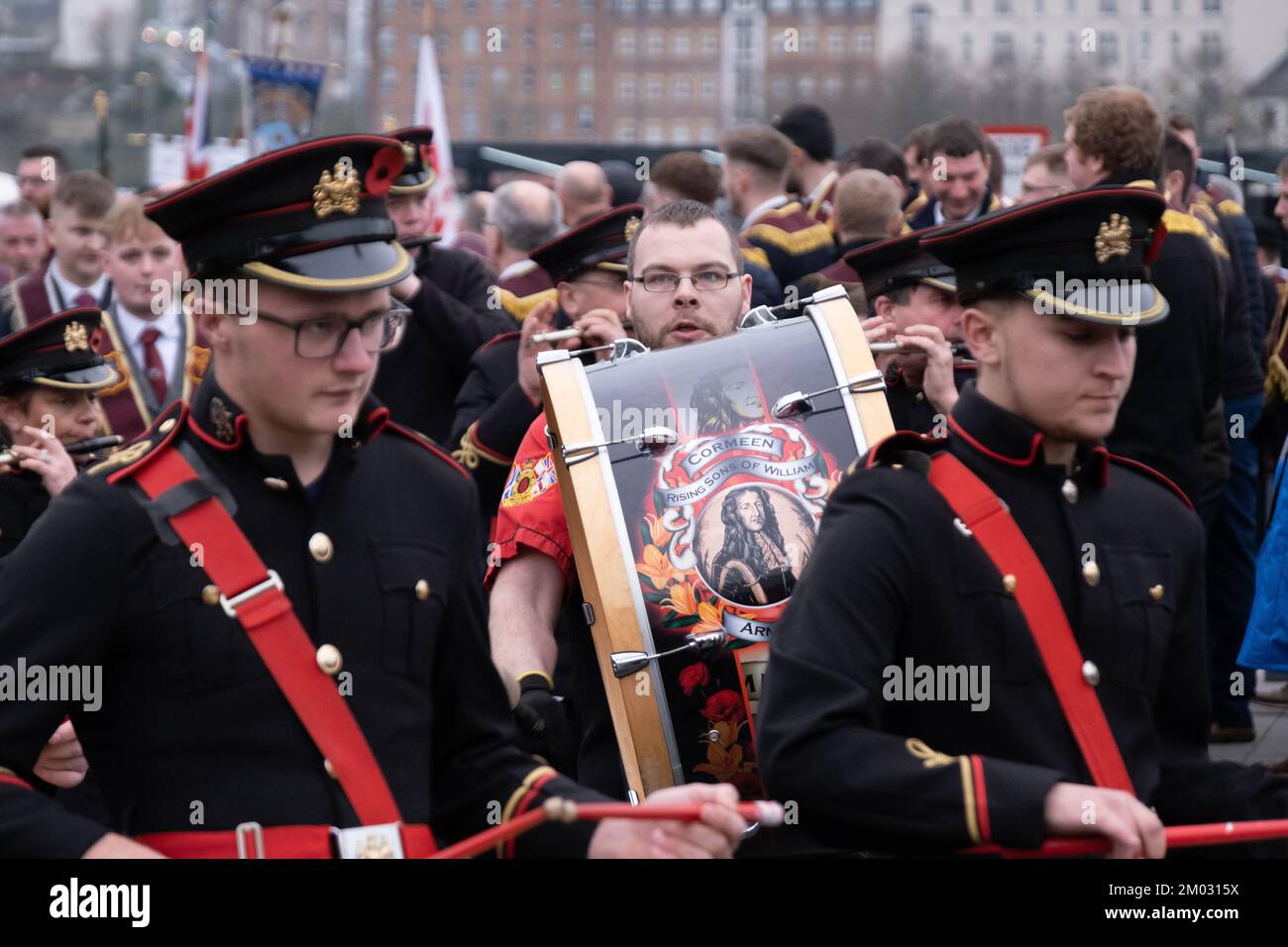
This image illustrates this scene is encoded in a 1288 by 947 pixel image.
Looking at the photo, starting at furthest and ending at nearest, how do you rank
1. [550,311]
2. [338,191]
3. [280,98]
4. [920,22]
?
1. [920,22]
2. [280,98]
3. [550,311]
4. [338,191]

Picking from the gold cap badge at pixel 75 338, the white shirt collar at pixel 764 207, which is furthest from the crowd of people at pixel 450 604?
the white shirt collar at pixel 764 207

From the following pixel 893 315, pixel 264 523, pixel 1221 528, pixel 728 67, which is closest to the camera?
pixel 264 523

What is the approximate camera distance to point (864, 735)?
10.6ft

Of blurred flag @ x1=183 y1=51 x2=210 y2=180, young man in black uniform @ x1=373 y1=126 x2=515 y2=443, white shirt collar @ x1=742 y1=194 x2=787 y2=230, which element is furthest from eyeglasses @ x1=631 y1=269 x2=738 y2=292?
blurred flag @ x1=183 y1=51 x2=210 y2=180

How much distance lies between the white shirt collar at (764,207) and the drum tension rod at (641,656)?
18.4 feet

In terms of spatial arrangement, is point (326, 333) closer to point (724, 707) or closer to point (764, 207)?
point (724, 707)

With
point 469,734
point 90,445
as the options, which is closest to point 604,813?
point 469,734

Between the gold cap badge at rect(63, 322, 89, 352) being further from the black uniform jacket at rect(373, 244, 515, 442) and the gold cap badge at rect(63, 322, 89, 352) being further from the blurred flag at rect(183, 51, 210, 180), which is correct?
the blurred flag at rect(183, 51, 210, 180)

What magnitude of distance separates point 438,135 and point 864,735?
40.7 ft
